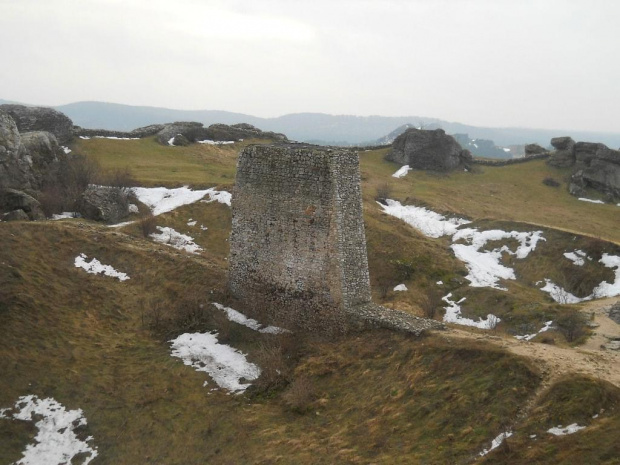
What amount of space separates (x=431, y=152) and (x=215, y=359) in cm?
4851

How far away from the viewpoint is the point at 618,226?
144 ft

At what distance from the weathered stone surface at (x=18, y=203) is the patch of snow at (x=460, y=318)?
2230cm

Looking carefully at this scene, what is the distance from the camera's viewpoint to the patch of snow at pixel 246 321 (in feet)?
61.0

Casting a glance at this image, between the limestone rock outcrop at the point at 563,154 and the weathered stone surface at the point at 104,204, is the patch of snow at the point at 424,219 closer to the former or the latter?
the weathered stone surface at the point at 104,204

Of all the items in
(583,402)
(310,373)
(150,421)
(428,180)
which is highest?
(428,180)

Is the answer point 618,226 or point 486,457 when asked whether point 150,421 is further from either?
point 618,226

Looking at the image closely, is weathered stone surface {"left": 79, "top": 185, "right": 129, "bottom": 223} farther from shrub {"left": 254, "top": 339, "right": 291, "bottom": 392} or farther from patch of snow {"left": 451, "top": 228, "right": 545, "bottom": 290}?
patch of snow {"left": 451, "top": 228, "right": 545, "bottom": 290}

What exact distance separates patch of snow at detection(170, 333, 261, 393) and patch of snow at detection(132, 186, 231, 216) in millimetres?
17134

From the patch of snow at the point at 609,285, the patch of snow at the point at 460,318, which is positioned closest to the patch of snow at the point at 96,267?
the patch of snow at the point at 460,318

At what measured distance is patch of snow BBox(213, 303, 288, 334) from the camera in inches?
732

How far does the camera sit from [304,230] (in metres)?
17.6

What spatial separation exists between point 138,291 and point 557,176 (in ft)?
171

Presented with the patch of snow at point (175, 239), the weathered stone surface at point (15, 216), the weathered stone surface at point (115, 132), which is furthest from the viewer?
the weathered stone surface at point (115, 132)

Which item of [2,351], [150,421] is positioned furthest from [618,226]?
[2,351]
